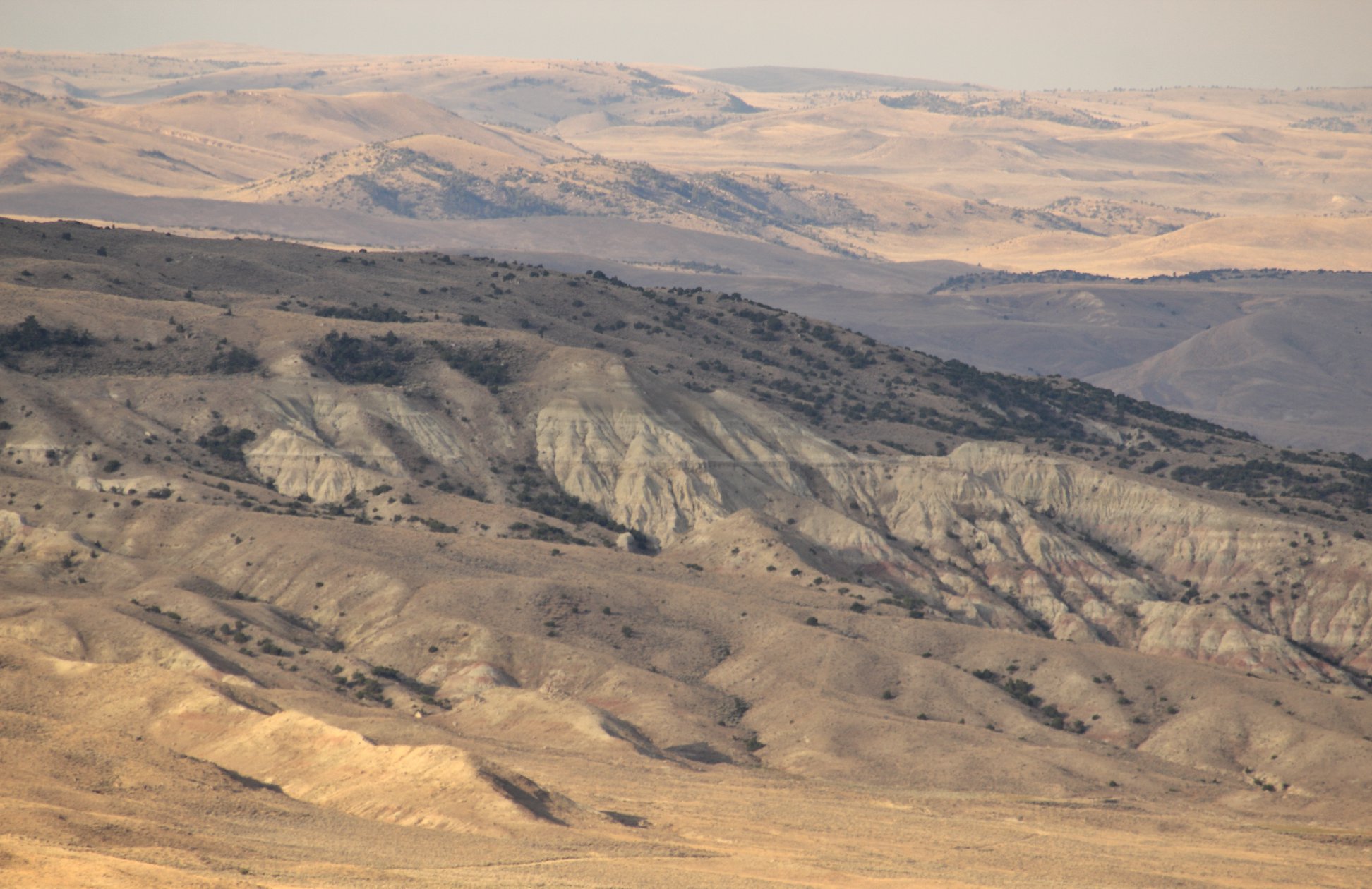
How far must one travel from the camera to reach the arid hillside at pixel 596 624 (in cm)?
8106

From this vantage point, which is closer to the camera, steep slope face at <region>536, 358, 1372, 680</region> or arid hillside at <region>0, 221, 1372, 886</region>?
arid hillside at <region>0, 221, 1372, 886</region>

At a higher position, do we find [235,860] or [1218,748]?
[235,860]

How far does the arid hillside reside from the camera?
266 ft

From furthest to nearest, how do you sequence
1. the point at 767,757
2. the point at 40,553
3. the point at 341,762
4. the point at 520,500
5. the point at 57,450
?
the point at 520,500
the point at 57,450
the point at 40,553
the point at 767,757
the point at 341,762

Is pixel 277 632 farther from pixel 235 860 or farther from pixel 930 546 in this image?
pixel 930 546

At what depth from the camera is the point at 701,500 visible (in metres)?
159

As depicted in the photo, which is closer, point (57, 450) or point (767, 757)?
point (767, 757)

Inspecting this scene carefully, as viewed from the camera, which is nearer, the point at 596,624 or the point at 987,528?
the point at 596,624

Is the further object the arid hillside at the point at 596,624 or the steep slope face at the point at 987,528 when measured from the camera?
the steep slope face at the point at 987,528

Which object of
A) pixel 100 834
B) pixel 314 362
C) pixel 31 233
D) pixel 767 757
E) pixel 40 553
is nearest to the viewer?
pixel 100 834

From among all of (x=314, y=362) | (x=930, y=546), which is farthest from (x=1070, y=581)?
(x=314, y=362)

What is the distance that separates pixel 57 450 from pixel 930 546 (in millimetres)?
69956

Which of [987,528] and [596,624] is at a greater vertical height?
[596,624]

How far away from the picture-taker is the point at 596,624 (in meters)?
124
